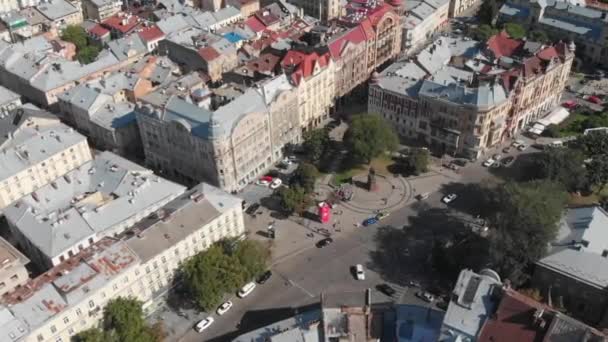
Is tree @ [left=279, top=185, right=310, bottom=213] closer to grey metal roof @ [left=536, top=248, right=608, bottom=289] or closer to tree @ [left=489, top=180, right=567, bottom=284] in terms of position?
tree @ [left=489, top=180, right=567, bottom=284]

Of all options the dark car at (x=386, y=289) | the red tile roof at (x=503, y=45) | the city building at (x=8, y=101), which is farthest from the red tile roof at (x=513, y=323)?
the city building at (x=8, y=101)

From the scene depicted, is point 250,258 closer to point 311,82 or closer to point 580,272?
point 580,272

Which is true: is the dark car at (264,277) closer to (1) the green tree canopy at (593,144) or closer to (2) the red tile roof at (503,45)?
(1) the green tree canopy at (593,144)

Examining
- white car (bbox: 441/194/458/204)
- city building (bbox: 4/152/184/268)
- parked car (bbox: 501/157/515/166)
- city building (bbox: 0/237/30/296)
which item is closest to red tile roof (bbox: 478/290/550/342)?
white car (bbox: 441/194/458/204)

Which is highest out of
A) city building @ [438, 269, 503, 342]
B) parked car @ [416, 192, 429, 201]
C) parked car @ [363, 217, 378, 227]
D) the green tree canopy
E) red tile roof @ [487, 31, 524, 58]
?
red tile roof @ [487, 31, 524, 58]

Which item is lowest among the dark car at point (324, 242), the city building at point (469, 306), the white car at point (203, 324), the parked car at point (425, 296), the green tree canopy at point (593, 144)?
the white car at point (203, 324)

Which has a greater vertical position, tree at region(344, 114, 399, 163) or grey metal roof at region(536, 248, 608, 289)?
tree at region(344, 114, 399, 163)

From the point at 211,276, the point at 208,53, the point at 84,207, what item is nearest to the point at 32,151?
the point at 84,207
